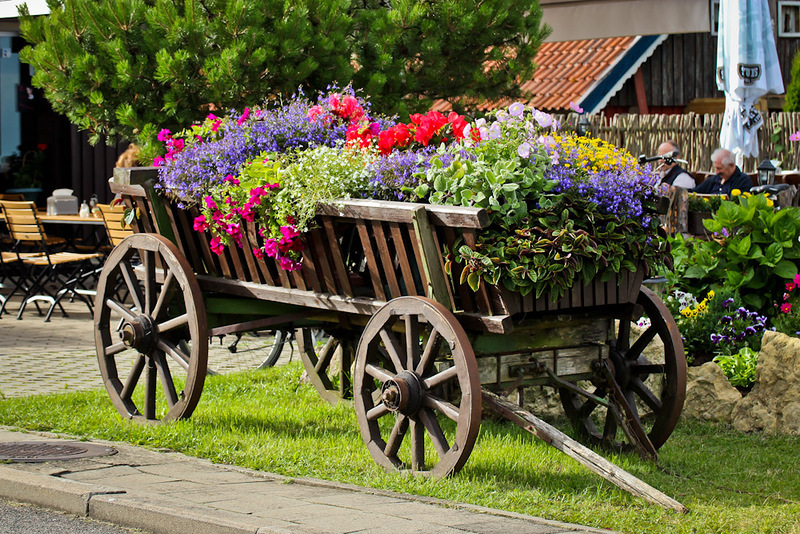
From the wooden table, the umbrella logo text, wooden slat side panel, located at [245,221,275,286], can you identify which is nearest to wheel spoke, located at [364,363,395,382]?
wooden slat side panel, located at [245,221,275,286]

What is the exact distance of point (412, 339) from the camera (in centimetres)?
498

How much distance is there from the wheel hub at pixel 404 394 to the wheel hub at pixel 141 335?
5.85 ft

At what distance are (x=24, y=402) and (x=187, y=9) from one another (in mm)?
2831

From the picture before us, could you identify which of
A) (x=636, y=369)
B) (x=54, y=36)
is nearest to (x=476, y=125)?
(x=636, y=369)

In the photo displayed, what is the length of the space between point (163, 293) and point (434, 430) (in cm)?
196

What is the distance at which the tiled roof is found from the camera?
1828 cm

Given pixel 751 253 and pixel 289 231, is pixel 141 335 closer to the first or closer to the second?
pixel 289 231

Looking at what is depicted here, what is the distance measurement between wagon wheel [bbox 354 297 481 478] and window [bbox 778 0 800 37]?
1918 centimetres

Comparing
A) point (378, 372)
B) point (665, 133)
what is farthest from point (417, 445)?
point (665, 133)

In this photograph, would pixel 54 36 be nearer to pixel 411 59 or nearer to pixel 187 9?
pixel 187 9

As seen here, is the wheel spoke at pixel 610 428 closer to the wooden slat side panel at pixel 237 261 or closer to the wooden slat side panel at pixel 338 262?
the wooden slat side panel at pixel 338 262

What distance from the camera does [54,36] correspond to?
786 cm

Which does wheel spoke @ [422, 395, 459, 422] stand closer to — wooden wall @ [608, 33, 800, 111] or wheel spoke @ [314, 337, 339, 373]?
wheel spoke @ [314, 337, 339, 373]

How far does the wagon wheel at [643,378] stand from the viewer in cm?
548
